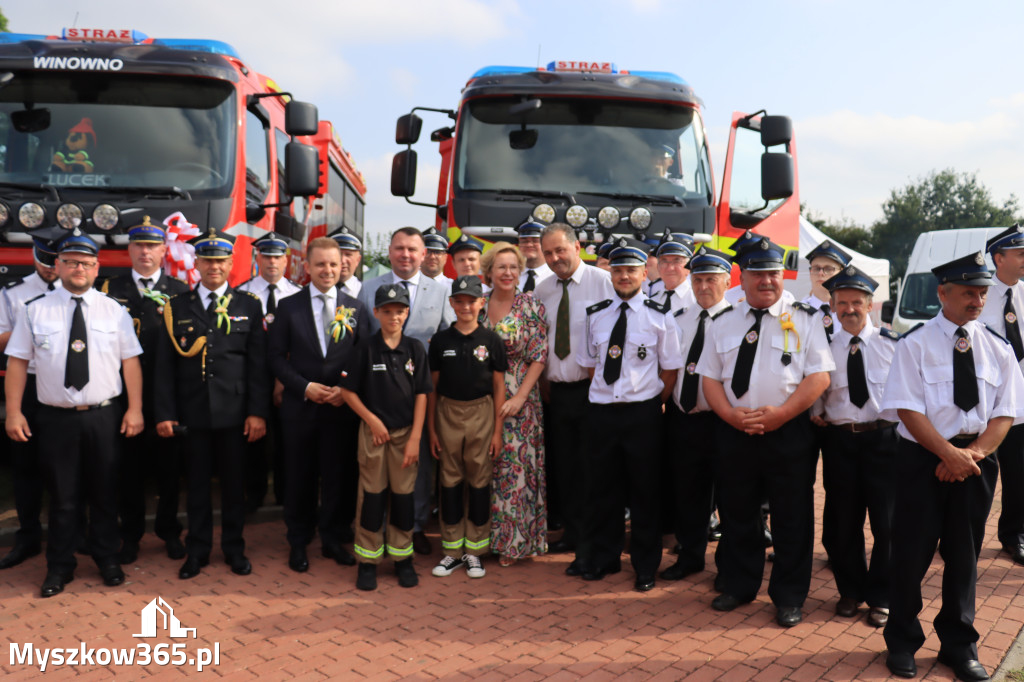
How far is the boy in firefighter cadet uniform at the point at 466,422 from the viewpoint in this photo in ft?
17.2

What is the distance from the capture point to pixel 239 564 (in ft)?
17.1

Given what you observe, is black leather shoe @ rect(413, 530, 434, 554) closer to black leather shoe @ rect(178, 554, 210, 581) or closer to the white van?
black leather shoe @ rect(178, 554, 210, 581)

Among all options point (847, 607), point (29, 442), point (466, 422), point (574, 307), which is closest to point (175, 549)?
point (29, 442)

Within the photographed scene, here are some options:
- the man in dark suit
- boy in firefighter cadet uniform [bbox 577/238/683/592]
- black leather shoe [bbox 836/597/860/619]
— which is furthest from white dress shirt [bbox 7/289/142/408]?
black leather shoe [bbox 836/597/860/619]

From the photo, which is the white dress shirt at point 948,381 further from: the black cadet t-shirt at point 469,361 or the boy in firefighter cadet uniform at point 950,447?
the black cadet t-shirt at point 469,361

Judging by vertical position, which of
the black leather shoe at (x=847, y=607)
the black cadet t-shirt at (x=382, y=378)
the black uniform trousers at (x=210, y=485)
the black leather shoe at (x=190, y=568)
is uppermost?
the black cadet t-shirt at (x=382, y=378)

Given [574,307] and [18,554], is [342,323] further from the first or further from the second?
[18,554]

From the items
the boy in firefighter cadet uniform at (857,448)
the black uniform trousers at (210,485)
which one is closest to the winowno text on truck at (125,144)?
the black uniform trousers at (210,485)

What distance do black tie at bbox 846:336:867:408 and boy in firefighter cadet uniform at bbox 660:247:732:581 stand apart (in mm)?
785

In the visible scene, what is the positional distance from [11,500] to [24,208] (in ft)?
8.08

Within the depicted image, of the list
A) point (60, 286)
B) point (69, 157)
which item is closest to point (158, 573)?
point (60, 286)

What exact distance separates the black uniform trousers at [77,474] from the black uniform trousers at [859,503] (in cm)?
449

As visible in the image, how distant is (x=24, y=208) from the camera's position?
6.01 meters

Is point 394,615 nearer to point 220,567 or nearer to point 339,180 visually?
point 220,567
